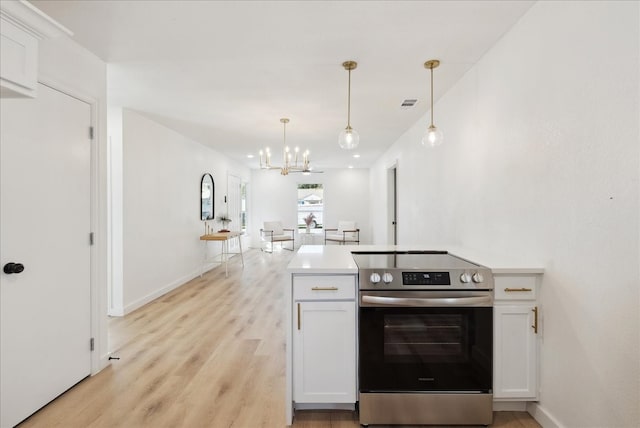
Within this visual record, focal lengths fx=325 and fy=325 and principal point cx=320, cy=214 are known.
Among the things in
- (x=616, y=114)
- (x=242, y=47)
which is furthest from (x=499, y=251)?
(x=242, y=47)

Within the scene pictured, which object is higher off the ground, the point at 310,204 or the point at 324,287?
the point at 310,204

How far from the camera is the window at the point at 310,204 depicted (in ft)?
33.4

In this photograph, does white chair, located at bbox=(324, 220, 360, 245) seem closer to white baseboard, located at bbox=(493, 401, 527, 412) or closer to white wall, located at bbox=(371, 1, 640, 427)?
white wall, located at bbox=(371, 1, 640, 427)

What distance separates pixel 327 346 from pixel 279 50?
2.16 meters

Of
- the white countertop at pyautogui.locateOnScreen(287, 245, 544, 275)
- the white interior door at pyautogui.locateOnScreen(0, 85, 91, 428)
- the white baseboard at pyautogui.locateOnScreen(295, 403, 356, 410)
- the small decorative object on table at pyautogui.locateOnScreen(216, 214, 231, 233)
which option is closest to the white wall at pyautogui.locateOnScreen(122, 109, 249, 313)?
the small decorative object on table at pyautogui.locateOnScreen(216, 214, 231, 233)

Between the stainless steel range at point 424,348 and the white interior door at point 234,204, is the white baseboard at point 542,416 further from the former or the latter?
the white interior door at point 234,204

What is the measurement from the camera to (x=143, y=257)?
13.9 ft

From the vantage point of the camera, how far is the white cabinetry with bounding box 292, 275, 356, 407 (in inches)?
75.9

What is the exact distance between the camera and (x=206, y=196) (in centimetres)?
640

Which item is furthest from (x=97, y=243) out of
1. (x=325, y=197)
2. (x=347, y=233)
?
(x=325, y=197)

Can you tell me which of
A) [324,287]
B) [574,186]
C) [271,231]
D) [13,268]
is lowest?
[271,231]

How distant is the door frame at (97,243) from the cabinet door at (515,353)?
9.29 ft

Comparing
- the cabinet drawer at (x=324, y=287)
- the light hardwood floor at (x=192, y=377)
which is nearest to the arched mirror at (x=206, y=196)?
the light hardwood floor at (x=192, y=377)

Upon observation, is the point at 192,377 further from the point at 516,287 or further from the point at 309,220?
the point at 309,220
